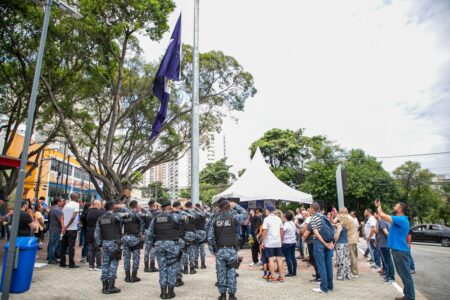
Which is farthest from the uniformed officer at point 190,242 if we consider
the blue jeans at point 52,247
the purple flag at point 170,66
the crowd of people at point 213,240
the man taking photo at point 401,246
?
the purple flag at point 170,66

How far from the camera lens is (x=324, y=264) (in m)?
6.90

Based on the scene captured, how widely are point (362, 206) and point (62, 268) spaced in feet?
105

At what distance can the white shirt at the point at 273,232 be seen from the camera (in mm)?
7732

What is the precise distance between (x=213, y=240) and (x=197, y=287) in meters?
1.82

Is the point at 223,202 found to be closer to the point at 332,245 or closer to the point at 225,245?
the point at 225,245

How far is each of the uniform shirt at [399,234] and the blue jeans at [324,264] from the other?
140 centimetres

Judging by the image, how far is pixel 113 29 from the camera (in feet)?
46.2

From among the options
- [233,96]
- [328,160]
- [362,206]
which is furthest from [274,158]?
[233,96]

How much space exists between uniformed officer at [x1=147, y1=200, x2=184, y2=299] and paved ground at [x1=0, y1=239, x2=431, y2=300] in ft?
1.12

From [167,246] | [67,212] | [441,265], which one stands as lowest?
[441,265]

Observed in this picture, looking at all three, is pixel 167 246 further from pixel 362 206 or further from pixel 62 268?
pixel 362 206

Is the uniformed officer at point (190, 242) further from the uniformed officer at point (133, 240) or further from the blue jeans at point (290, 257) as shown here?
the blue jeans at point (290, 257)

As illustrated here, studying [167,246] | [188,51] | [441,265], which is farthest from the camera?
[188,51]

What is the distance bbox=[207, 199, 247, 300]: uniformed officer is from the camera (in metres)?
5.84
